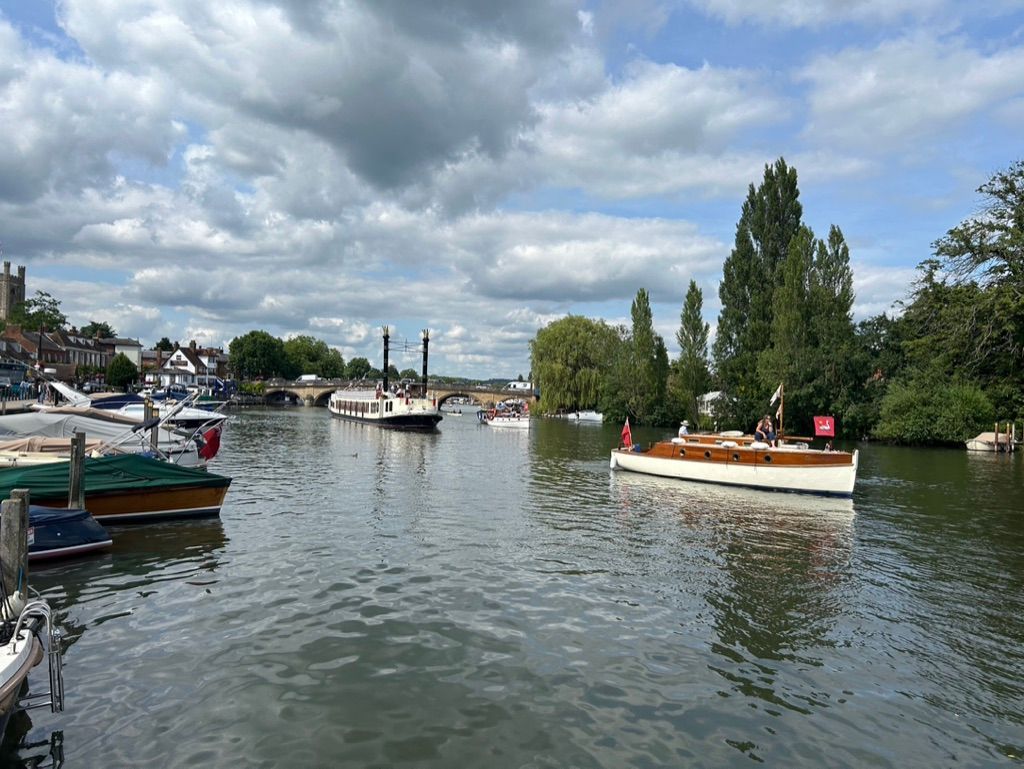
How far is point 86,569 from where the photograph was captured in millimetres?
13516

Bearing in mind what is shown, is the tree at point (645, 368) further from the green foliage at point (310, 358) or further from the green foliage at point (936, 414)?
the green foliage at point (310, 358)

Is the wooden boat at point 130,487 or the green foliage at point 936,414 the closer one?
the wooden boat at point 130,487

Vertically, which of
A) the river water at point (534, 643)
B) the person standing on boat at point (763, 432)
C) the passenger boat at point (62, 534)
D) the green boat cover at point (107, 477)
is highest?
the person standing on boat at point (763, 432)

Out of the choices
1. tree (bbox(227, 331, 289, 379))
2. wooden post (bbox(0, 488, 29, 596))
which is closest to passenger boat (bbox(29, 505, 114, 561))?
wooden post (bbox(0, 488, 29, 596))

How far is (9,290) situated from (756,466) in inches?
6650

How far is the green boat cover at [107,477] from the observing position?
15914 millimetres

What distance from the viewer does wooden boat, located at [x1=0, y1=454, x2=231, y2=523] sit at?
16.1m

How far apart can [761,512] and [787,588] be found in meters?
9.76

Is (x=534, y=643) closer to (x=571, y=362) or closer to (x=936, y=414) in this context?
(x=936, y=414)

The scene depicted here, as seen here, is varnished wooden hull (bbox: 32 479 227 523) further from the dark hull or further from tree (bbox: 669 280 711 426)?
tree (bbox: 669 280 711 426)

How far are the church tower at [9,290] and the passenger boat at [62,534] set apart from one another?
155 meters

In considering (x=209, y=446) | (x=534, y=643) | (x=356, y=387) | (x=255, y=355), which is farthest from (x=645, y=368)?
(x=255, y=355)

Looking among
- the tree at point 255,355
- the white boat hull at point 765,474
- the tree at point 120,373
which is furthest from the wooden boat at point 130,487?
the tree at point 255,355

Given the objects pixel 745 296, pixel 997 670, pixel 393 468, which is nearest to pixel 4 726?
pixel 997 670
